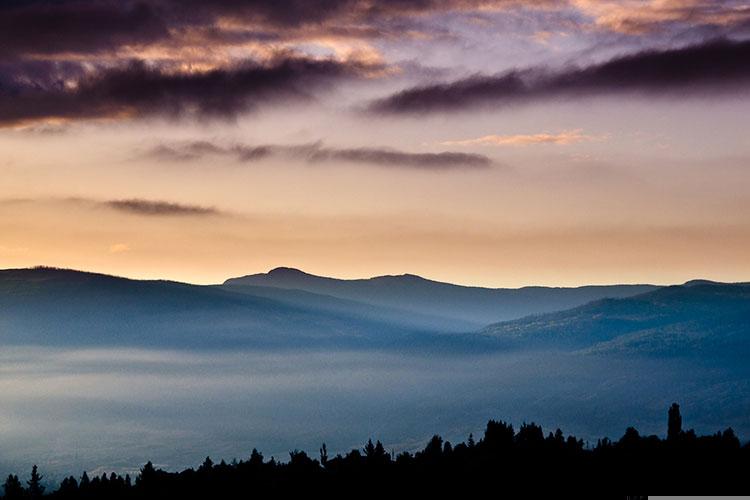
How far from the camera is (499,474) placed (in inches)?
5226

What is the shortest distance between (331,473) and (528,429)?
2838 centimetres

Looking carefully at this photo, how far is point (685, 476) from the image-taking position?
4966 inches

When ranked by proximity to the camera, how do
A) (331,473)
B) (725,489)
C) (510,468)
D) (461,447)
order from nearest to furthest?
(725,489) < (510,468) < (331,473) < (461,447)

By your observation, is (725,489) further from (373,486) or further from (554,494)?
(373,486)

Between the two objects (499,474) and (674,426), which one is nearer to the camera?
(499,474)

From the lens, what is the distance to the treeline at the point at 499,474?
12481cm

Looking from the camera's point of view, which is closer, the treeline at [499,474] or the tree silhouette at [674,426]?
the treeline at [499,474]

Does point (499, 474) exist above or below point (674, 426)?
below

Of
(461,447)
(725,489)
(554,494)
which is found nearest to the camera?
(725,489)

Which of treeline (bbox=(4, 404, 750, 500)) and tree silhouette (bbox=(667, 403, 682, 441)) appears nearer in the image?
treeline (bbox=(4, 404, 750, 500))

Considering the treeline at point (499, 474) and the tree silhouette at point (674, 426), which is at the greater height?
the tree silhouette at point (674, 426)

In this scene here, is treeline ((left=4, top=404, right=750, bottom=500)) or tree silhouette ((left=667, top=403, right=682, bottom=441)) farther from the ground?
tree silhouette ((left=667, top=403, right=682, bottom=441))

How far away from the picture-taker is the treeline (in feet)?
409

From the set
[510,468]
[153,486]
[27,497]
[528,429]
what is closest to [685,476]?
[510,468]
